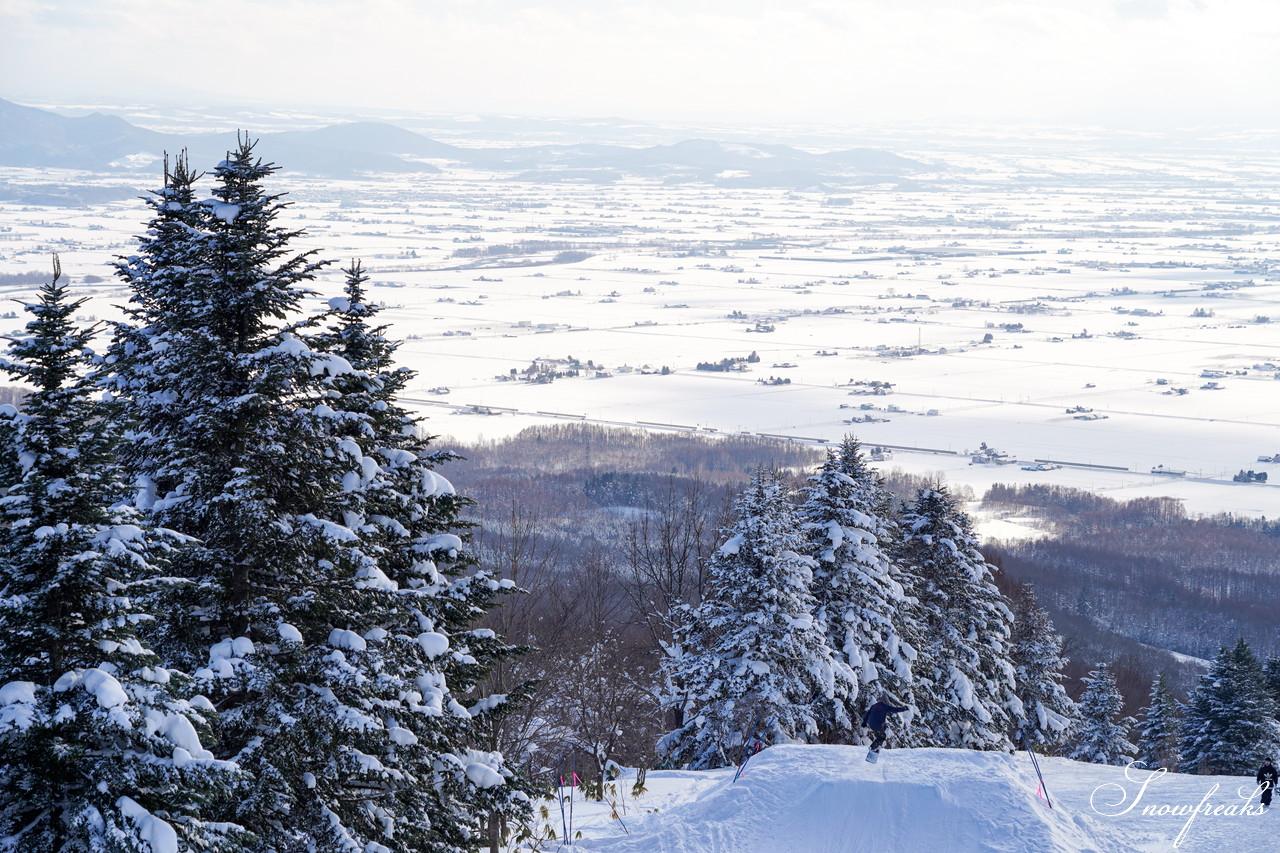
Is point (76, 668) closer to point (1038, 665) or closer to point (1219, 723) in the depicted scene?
point (1219, 723)

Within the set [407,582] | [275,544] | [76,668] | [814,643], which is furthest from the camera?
[814,643]

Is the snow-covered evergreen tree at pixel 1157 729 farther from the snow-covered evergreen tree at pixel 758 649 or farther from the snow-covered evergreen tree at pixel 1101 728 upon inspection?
the snow-covered evergreen tree at pixel 758 649

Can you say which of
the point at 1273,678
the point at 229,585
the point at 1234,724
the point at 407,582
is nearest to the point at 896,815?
the point at 407,582

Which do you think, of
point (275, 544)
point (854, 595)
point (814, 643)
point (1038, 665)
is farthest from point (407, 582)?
point (1038, 665)

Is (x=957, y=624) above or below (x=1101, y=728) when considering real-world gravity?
above

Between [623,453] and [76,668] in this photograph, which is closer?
[76,668]

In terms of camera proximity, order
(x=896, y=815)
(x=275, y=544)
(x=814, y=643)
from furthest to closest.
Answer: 1. (x=814, y=643)
2. (x=896, y=815)
3. (x=275, y=544)

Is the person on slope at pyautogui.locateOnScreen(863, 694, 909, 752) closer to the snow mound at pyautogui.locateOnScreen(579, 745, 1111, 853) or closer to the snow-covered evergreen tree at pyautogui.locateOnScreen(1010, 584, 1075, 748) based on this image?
the snow mound at pyautogui.locateOnScreen(579, 745, 1111, 853)

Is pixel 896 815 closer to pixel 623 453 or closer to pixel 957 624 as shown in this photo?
pixel 957 624

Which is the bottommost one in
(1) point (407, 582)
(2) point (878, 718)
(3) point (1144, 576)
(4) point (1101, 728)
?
(3) point (1144, 576)
